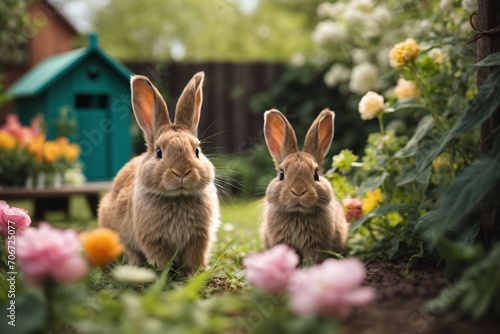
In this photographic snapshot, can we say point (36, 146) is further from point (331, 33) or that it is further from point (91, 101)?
point (331, 33)

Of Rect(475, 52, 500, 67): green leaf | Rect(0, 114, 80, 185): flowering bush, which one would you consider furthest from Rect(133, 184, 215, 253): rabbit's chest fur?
Rect(0, 114, 80, 185): flowering bush

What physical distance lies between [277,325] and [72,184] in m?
4.22

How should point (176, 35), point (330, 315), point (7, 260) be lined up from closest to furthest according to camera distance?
1. point (330, 315)
2. point (7, 260)
3. point (176, 35)

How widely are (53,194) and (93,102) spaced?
1.43 meters

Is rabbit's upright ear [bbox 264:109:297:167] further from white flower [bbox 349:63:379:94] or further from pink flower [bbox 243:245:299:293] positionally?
white flower [bbox 349:63:379:94]

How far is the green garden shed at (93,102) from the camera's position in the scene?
5.25 m

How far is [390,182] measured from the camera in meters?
3.00

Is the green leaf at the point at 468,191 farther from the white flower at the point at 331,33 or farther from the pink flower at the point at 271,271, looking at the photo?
the white flower at the point at 331,33

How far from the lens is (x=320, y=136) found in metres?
2.76

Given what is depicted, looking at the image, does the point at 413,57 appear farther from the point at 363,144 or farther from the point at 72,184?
the point at 72,184

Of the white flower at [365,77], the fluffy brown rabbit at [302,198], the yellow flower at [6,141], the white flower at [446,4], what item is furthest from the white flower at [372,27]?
the yellow flower at [6,141]

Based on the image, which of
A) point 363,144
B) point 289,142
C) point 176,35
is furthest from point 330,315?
point 176,35

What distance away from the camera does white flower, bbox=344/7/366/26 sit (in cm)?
491

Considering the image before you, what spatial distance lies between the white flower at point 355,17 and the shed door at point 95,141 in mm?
2819
